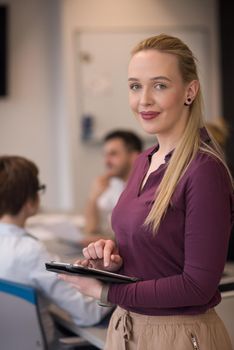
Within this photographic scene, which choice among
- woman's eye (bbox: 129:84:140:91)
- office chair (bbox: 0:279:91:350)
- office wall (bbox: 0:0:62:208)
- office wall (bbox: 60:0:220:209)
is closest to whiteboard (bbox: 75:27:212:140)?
office wall (bbox: 60:0:220:209)

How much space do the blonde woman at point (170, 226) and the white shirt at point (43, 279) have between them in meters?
0.50

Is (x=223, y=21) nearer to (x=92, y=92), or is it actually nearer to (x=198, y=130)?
(x=92, y=92)

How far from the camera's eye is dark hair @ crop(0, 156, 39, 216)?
209 cm

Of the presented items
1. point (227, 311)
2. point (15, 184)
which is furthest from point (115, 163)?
point (227, 311)

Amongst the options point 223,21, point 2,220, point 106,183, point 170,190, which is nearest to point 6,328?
point 2,220

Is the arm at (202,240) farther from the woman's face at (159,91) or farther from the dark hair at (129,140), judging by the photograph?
the dark hair at (129,140)

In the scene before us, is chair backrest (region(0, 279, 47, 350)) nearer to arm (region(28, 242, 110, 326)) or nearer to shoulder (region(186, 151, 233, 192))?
arm (region(28, 242, 110, 326))

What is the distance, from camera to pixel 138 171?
1.53 meters

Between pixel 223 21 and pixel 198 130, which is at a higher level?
pixel 223 21

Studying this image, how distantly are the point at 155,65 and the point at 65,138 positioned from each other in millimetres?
4089

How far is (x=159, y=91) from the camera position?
137 cm

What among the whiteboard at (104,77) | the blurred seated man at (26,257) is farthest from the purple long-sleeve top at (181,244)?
the whiteboard at (104,77)

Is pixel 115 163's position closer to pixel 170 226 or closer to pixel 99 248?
pixel 99 248

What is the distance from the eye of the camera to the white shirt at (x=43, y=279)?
77.3 inches
